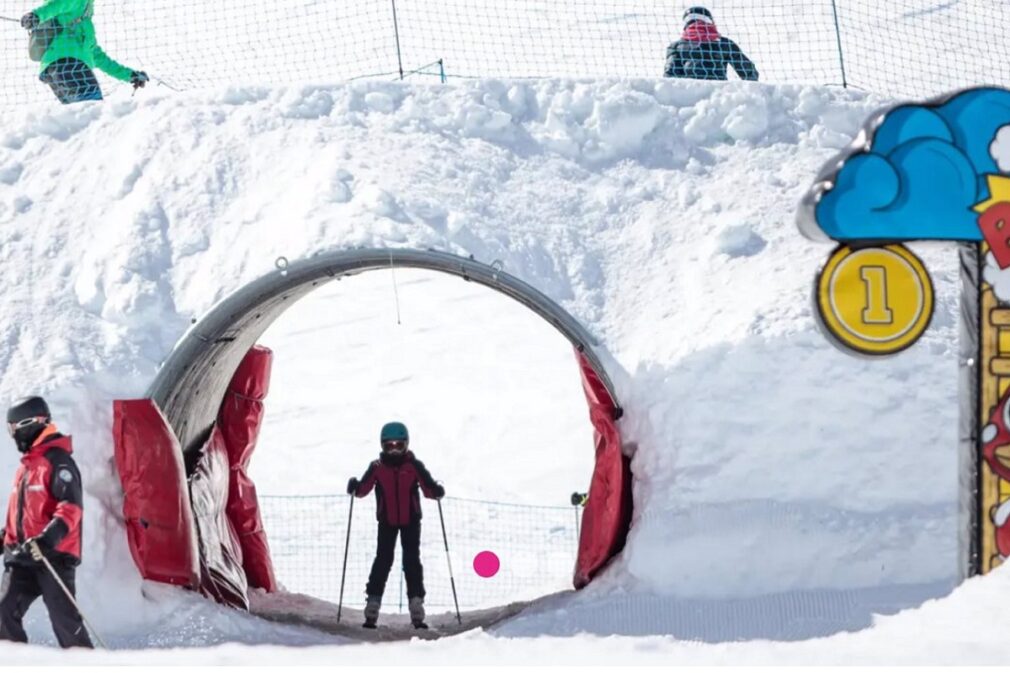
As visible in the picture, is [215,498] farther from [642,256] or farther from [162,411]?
[642,256]

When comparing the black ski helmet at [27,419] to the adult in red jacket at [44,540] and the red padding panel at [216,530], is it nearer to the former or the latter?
the adult in red jacket at [44,540]

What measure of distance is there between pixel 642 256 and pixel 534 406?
30.7 ft

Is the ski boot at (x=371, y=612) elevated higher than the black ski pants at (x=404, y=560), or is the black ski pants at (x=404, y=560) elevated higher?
the black ski pants at (x=404, y=560)

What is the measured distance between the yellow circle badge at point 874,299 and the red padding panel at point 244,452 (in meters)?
5.22

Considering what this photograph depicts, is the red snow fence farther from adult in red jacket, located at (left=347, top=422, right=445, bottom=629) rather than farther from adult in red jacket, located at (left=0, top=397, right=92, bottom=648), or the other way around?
adult in red jacket, located at (left=347, top=422, right=445, bottom=629)

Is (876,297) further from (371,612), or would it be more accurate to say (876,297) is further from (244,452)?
(244,452)

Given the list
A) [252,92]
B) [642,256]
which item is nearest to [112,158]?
[252,92]

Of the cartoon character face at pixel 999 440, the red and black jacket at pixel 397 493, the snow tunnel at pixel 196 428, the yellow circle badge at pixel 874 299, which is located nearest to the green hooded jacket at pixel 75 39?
the snow tunnel at pixel 196 428

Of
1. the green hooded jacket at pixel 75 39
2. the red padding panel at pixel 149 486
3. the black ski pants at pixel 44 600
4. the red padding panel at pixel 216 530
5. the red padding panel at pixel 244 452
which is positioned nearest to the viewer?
the black ski pants at pixel 44 600

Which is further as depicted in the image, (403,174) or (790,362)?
(403,174)

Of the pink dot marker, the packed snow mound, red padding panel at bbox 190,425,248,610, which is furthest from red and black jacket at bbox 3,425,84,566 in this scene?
the pink dot marker

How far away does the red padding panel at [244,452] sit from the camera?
40.2 ft

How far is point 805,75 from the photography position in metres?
19.5

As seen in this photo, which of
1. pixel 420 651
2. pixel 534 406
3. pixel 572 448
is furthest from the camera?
pixel 534 406
